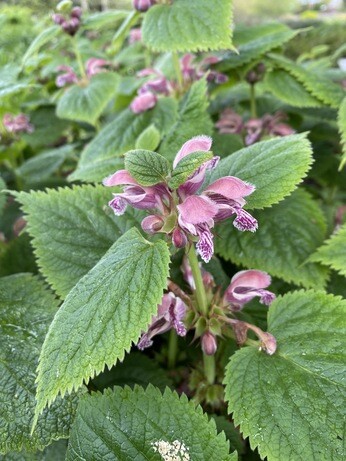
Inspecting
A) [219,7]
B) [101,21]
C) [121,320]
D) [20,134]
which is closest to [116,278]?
[121,320]

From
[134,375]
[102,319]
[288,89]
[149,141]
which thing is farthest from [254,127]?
[102,319]

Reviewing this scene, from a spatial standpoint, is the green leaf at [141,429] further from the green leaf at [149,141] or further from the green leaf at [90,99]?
the green leaf at [90,99]

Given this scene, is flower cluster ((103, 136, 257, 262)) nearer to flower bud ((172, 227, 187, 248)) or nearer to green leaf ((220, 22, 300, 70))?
flower bud ((172, 227, 187, 248))

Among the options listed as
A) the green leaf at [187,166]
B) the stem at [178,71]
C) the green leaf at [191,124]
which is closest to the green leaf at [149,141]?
the green leaf at [191,124]

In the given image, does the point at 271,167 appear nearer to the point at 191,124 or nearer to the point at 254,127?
the point at 191,124

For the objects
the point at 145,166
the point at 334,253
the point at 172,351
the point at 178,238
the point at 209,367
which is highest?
the point at 145,166

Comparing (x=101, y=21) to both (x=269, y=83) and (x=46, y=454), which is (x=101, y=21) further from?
(x=46, y=454)
